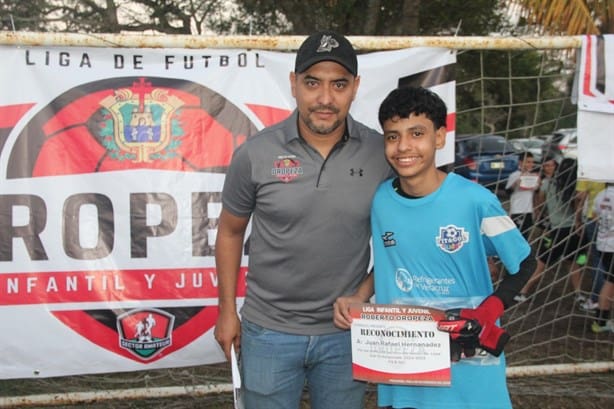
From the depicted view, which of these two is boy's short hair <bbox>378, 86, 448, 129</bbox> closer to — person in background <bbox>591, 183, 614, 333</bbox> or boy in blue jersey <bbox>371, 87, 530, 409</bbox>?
boy in blue jersey <bbox>371, 87, 530, 409</bbox>

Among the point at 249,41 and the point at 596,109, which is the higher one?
the point at 249,41

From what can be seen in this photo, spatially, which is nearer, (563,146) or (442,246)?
(442,246)

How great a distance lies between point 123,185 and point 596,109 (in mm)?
2862

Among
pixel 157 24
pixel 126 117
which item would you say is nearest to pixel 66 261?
pixel 126 117

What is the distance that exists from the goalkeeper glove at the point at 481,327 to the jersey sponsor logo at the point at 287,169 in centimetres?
78

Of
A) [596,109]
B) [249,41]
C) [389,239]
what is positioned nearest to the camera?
[389,239]

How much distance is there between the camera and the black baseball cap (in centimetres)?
234

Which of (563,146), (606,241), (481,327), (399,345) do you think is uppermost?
(481,327)

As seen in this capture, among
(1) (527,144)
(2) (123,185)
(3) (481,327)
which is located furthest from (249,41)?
(1) (527,144)

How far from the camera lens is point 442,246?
7.13 ft

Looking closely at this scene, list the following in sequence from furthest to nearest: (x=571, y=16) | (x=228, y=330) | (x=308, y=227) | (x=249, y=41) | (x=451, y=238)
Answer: (x=571, y=16) → (x=249, y=41) → (x=228, y=330) → (x=308, y=227) → (x=451, y=238)

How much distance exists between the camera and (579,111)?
12.4 ft

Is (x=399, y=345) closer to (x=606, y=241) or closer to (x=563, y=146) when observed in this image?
(x=606, y=241)

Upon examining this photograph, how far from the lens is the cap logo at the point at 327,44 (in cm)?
235
